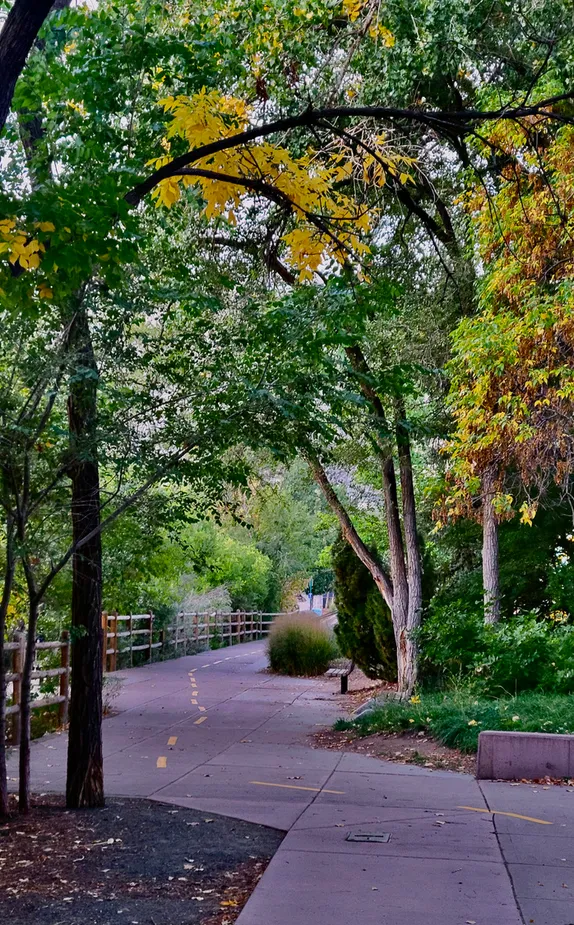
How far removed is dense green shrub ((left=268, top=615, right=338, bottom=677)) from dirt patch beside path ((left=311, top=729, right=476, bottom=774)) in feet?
33.9

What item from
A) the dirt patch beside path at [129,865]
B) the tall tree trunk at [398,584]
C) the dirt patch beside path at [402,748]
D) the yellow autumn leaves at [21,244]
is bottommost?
the dirt patch beside path at [402,748]

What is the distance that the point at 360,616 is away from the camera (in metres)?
20.0

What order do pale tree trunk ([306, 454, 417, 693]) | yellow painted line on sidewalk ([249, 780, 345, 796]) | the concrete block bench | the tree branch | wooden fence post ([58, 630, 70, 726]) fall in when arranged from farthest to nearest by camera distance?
pale tree trunk ([306, 454, 417, 693]) → wooden fence post ([58, 630, 70, 726]) → the concrete block bench → yellow painted line on sidewalk ([249, 780, 345, 796]) → the tree branch

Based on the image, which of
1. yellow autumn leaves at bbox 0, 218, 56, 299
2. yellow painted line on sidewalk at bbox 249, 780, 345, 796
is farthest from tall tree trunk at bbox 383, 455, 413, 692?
yellow autumn leaves at bbox 0, 218, 56, 299

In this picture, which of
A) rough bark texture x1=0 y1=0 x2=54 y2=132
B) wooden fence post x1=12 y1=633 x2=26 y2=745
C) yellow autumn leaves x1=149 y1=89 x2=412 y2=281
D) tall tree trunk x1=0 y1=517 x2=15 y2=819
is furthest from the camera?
wooden fence post x1=12 y1=633 x2=26 y2=745

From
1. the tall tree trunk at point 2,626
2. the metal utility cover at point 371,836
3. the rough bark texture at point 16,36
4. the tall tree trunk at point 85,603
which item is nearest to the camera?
the rough bark texture at point 16,36

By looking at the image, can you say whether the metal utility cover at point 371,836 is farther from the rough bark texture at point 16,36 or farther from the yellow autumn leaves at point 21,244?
the rough bark texture at point 16,36

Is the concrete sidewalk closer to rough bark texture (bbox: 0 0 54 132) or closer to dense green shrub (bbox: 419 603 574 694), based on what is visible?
dense green shrub (bbox: 419 603 574 694)

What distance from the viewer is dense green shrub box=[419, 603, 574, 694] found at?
12250 millimetres

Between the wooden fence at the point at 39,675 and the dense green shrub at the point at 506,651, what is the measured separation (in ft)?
17.5

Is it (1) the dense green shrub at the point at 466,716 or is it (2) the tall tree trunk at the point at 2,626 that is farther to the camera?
(1) the dense green shrub at the point at 466,716

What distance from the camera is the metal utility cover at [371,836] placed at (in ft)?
22.8

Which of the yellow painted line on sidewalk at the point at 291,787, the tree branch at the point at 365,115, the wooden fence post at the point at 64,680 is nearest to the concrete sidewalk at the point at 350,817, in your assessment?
Answer: the yellow painted line on sidewalk at the point at 291,787

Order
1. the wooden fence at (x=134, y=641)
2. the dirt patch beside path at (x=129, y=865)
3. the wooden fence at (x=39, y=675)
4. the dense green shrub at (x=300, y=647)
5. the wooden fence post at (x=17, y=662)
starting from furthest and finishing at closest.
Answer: the dense green shrub at (x=300, y=647)
the wooden fence at (x=134, y=641)
the wooden fence post at (x=17, y=662)
the wooden fence at (x=39, y=675)
the dirt patch beside path at (x=129, y=865)
